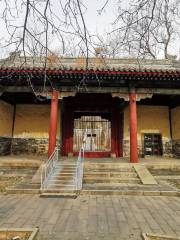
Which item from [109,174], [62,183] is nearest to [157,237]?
[62,183]

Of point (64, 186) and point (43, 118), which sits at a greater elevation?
point (43, 118)

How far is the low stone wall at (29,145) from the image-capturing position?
11148 mm

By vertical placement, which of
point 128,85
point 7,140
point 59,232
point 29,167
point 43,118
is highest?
point 128,85

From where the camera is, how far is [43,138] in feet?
36.9

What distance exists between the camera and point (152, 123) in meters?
11.6

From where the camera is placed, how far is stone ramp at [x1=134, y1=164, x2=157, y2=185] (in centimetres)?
685

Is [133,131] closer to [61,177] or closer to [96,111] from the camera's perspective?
[96,111]

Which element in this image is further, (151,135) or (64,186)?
(151,135)

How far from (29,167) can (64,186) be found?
258 centimetres

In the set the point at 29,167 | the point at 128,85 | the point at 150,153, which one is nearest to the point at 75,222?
the point at 29,167

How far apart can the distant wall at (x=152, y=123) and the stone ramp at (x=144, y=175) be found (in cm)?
332

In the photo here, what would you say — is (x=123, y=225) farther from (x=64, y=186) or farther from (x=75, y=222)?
(x=64, y=186)

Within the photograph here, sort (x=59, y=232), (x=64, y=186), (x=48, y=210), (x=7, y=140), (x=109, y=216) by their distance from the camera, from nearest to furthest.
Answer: (x=59, y=232) < (x=109, y=216) < (x=48, y=210) < (x=64, y=186) < (x=7, y=140)

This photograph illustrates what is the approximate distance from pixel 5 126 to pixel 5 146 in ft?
3.52
